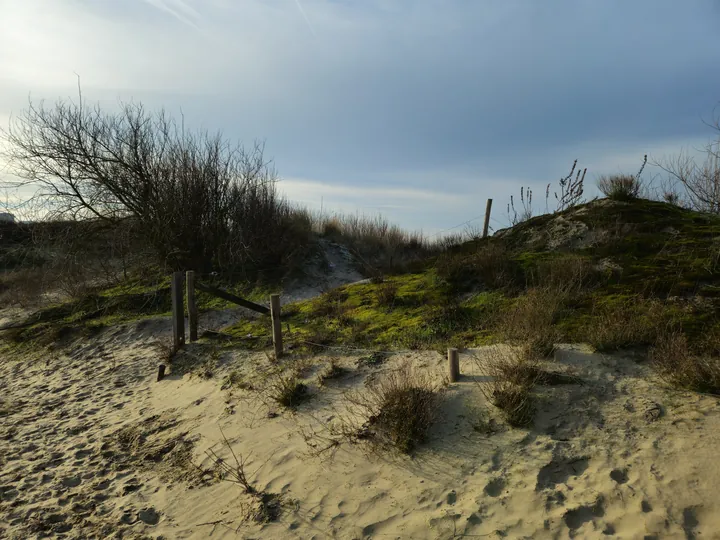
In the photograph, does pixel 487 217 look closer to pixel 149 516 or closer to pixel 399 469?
pixel 399 469

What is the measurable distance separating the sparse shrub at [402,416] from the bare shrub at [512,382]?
0.62 meters

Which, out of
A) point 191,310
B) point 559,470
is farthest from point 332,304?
point 559,470

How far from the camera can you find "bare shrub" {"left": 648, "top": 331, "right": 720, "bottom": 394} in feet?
13.2

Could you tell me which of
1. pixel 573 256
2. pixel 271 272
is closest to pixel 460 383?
pixel 573 256

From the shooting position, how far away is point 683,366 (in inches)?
162

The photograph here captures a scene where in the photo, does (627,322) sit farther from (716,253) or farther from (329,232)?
(329,232)

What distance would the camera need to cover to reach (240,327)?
937 centimetres

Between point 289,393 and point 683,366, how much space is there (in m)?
4.17

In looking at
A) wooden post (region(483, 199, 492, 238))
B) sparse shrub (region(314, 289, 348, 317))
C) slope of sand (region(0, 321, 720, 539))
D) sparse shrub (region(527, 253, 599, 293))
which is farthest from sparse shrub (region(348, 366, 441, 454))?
wooden post (region(483, 199, 492, 238))

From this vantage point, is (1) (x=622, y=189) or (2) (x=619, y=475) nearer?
(2) (x=619, y=475)

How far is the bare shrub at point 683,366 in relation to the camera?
13.2ft

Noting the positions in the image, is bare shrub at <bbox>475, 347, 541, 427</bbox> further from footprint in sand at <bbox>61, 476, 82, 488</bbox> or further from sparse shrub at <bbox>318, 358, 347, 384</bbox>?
footprint in sand at <bbox>61, 476, 82, 488</bbox>

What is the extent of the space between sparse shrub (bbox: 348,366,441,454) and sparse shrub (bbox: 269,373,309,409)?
3.78ft

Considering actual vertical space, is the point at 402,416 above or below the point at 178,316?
below
